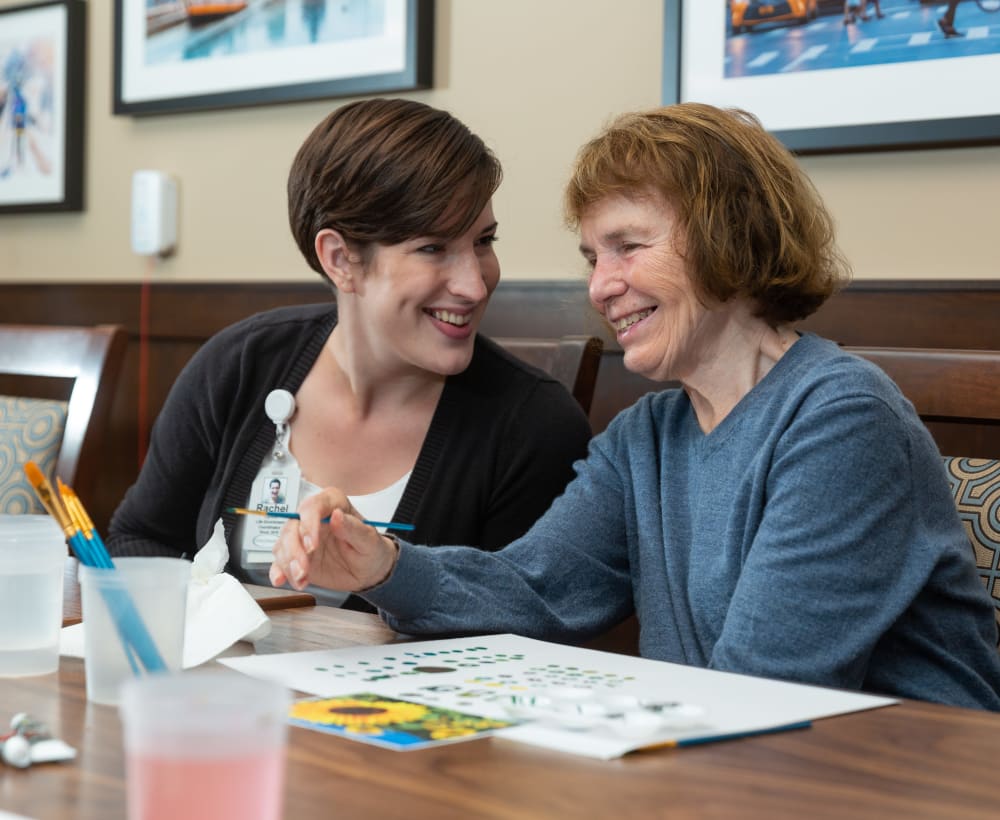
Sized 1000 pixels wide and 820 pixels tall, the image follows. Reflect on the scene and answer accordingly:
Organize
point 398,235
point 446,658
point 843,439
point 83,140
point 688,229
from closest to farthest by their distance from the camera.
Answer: point 446,658, point 843,439, point 688,229, point 398,235, point 83,140

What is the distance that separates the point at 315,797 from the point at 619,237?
86cm

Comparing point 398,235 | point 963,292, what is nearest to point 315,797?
point 398,235

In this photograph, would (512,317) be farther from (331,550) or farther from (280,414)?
(331,550)

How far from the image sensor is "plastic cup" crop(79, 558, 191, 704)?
0.88 meters

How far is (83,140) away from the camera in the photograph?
3.15m

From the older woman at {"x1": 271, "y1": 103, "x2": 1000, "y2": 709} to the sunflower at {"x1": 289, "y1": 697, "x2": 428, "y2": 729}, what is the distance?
26 cm

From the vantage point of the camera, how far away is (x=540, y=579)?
138 centimetres

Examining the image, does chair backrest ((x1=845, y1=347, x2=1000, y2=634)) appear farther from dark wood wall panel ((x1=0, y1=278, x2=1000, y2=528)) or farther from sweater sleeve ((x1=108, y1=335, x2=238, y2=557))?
sweater sleeve ((x1=108, y1=335, x2=238, y2=557))

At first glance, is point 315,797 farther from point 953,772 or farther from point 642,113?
point 642,113

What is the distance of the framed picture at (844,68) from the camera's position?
6.39 feet

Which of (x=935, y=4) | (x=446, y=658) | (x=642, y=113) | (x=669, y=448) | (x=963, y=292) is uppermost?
(x=935, y=4)

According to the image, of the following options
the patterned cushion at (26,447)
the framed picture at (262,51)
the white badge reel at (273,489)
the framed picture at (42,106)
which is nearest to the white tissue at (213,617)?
the white badge reel at (273,489)

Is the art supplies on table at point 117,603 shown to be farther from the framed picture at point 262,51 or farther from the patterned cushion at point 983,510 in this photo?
the framed picture at point 262,51

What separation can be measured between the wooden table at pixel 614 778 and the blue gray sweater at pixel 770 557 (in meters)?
0.27
